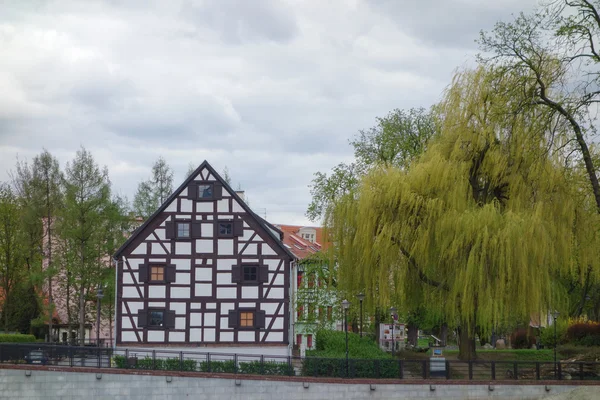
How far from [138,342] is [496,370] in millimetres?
18040

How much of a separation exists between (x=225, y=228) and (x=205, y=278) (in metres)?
2.84

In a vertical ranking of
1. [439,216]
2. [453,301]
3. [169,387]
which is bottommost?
[169,387]

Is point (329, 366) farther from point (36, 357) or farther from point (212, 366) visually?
point (36, 357)

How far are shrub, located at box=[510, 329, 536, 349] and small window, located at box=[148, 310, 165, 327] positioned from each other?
2869cm

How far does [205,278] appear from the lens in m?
42.8

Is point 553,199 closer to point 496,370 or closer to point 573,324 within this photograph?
point 496,370

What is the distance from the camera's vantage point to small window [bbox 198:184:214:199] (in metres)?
43.2

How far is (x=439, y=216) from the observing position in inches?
1362

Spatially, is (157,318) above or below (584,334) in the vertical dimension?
above

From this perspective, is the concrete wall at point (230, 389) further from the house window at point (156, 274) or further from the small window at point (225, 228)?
the small window at point (225, 228)

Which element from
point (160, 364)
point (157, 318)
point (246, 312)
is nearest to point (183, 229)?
point (157, 318)

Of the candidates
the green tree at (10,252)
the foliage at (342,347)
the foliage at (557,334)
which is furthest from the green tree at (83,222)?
the foliage at (557,334)

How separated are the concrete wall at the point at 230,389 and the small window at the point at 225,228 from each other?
9.99 m

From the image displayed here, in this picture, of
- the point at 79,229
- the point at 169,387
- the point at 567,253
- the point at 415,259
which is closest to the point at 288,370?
the point at 169,387
